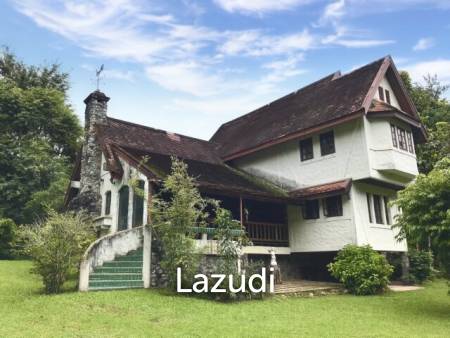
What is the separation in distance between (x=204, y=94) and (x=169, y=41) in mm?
4373

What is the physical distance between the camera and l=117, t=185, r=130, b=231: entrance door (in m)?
18.3

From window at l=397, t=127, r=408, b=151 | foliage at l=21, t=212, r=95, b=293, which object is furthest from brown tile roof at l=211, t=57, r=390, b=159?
foliage at l=21, t=212, r=95, b=293

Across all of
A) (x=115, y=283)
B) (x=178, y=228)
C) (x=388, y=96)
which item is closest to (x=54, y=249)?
(x=115, y=283)

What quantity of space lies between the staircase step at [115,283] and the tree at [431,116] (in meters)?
19.7

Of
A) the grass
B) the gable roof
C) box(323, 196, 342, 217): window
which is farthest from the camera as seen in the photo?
the gable roof

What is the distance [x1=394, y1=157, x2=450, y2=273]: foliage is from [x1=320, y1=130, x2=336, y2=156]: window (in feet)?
21.3

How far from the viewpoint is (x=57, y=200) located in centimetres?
2616

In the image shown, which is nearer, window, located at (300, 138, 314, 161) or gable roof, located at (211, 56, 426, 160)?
gable roof, located at (211, 56, 426, 160)

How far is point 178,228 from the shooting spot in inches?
536

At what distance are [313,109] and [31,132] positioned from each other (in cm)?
2359

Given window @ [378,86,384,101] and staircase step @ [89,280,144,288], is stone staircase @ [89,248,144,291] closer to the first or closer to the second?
staircase step @ [89,280,144,288]

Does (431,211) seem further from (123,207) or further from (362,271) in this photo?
(123,207)

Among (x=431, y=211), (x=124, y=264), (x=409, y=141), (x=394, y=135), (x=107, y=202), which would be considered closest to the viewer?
(x=431, y=211)

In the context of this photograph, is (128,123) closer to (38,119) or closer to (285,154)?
(285,154)
